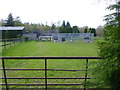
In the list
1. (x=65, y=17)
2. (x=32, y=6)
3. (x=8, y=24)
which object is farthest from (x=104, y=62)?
(x=65, y=17)

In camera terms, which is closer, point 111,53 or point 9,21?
point 111,53

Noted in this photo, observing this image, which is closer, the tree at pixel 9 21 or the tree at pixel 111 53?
the tree at pixel 111 53

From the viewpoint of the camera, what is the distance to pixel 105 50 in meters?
0.86

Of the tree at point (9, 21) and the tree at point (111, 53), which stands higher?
the tree at point (9, 21)

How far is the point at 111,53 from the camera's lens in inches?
32.3

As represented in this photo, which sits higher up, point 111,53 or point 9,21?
point 9,21

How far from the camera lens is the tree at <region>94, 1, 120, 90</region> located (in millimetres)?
792

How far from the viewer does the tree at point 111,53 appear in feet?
2.60

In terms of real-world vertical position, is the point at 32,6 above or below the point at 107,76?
above

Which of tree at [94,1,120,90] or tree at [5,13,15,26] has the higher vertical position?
tree at [5,13,15,26]

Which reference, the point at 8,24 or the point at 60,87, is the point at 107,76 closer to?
the point at 60,87

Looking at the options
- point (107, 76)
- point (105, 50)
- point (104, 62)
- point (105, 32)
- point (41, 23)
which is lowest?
point (107, 76)

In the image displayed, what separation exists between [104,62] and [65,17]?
6.87ft

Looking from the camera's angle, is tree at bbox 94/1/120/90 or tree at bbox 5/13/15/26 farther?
tree at bbox 5/13/15/26
